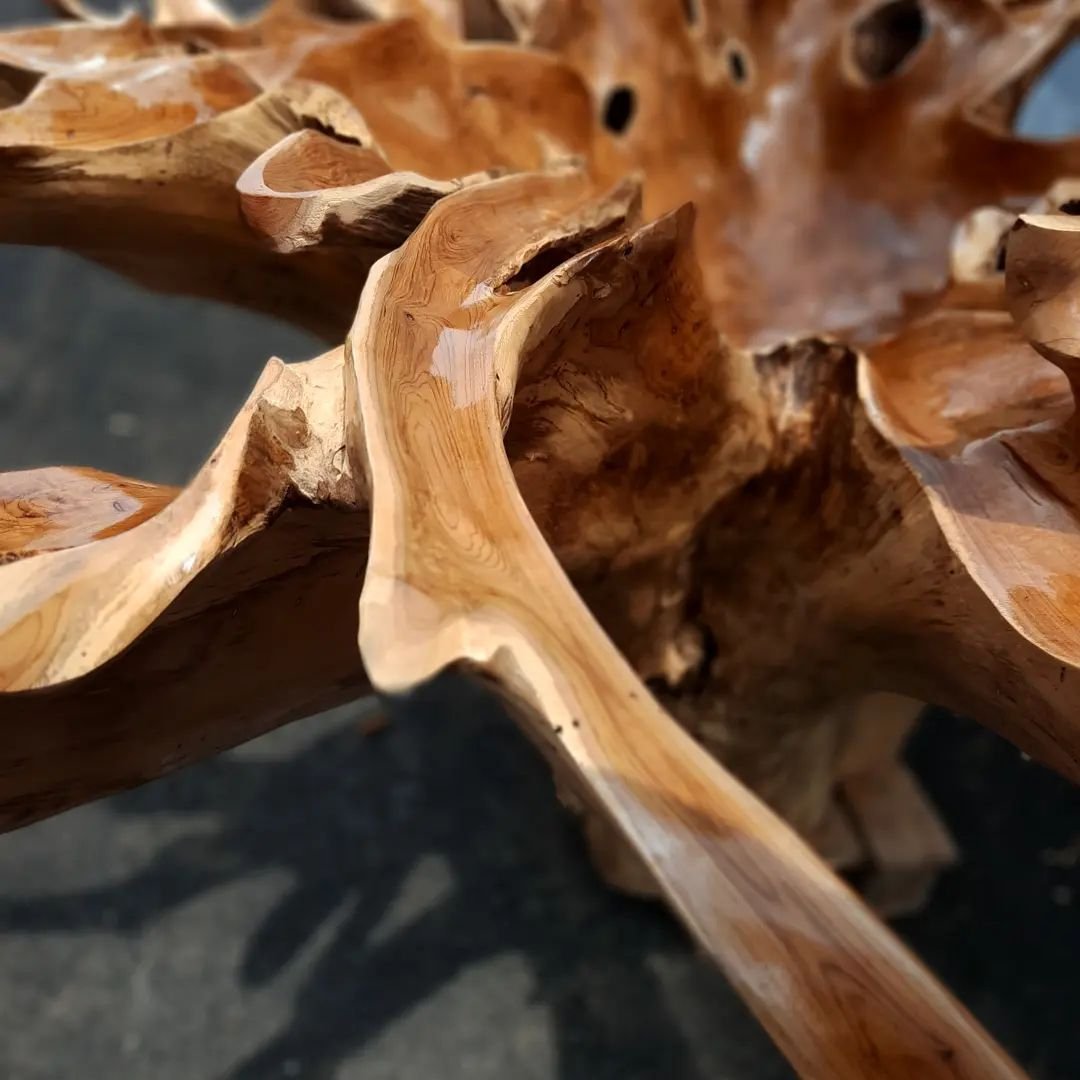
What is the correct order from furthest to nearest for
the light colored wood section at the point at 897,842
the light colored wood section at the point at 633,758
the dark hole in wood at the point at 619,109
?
the light colored wood section at the point at 897,842, the dark hole in wood at the point at 619,109, the light colored wood section at the point at 633,758

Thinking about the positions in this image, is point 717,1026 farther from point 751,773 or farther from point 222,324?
point 222,324

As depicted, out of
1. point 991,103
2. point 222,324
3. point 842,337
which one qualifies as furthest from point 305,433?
point 222,324

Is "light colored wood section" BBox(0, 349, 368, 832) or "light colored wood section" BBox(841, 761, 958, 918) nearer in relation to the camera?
"light colored wood section" BBox(0, 349, 368, 832)

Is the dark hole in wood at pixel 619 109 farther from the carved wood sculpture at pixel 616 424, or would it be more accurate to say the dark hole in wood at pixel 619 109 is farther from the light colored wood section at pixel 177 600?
the light colored wood section at pixel 177 600

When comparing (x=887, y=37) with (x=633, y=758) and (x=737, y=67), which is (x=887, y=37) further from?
(x=633, y=758)

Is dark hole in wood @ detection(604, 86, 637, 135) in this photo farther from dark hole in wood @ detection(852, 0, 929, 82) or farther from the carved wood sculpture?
dark hole in wood @ detection(852, 0, 929, 82)

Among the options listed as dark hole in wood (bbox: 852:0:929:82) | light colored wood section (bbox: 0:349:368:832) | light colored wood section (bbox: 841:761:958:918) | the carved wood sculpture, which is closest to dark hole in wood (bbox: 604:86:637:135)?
the carved wood sculpture

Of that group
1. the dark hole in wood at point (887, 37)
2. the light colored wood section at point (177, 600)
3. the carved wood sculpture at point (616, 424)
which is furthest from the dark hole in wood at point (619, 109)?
the light colored wood section at point (177, 600)
